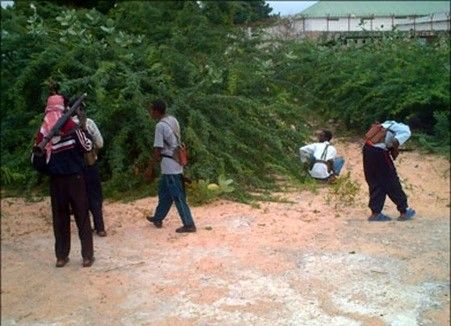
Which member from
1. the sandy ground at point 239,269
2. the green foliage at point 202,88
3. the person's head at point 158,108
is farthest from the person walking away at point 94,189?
the green foliage at point 202,88

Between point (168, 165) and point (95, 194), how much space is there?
0.79 metres

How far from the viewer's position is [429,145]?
9.38 meters

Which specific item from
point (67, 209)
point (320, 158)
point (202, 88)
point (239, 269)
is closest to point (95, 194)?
point (67, 209)

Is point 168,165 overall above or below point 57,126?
below

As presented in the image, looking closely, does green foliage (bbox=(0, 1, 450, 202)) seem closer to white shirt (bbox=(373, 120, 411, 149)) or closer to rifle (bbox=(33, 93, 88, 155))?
white shirt (bbox=(373, 120, 411, 149))

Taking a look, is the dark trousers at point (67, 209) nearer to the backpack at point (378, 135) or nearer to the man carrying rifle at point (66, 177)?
the man carrying rifle at point (66, 177)

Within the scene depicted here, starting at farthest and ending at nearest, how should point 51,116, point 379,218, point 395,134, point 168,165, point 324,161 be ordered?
point 324,161 < point 379,218 < point 395,134 < point 168,165 < point 51,116

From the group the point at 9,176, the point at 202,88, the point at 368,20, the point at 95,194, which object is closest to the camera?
the point at 95,194

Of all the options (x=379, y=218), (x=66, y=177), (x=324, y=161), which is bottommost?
(x=379, y=218)

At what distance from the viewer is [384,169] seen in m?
6.16

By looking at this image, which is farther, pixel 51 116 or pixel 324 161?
pixel 324 161

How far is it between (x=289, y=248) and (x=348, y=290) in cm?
107

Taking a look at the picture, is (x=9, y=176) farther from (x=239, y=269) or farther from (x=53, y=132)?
(x=239, y=269)

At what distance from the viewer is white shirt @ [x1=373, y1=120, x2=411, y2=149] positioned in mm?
5939
